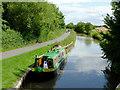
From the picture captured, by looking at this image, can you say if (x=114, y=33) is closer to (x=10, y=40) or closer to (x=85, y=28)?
(x=10, y=40)

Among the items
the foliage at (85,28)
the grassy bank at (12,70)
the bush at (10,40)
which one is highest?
the foliage at (85,28)

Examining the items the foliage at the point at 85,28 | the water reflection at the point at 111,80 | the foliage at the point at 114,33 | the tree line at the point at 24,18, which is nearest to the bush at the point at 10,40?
the tree line at the point at 24,18

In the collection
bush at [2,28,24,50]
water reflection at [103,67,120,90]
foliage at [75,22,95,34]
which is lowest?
water reflection at [103,67,120,90]

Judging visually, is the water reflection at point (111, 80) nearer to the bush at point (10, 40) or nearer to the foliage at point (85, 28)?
the bush at point (10, 40)

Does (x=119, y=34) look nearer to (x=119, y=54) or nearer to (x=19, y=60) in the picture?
(x=119, y=54)

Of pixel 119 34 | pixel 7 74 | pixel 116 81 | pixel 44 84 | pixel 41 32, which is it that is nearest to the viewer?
pixel 119 34

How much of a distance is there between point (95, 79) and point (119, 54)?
4630mm

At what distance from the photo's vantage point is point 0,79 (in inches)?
442

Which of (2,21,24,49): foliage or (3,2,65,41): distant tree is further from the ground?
(3,2,65,41): distant tree

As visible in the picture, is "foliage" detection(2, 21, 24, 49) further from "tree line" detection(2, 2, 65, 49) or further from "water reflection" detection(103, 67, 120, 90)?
"water reflection" detection(103, 67, 120, 90)

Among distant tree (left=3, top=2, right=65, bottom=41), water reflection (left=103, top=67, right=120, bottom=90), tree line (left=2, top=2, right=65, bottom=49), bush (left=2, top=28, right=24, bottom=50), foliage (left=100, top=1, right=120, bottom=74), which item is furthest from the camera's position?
distant tree (left=3, top=2, right=65, bottom=41)

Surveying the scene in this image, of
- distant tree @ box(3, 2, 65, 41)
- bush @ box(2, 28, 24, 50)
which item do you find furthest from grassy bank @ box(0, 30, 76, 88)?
distant tree @ box(3, 2, 65, 41)

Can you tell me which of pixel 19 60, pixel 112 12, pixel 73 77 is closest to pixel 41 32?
pixel 19 60

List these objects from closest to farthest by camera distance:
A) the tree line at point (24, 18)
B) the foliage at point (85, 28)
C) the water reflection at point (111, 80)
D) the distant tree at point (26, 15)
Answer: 1. the water reflection at point (111, 80)
2. the tree line at point (24, 18)
3. the distant tree at point (26, 15)
4. the foliage at point (85, 28)
